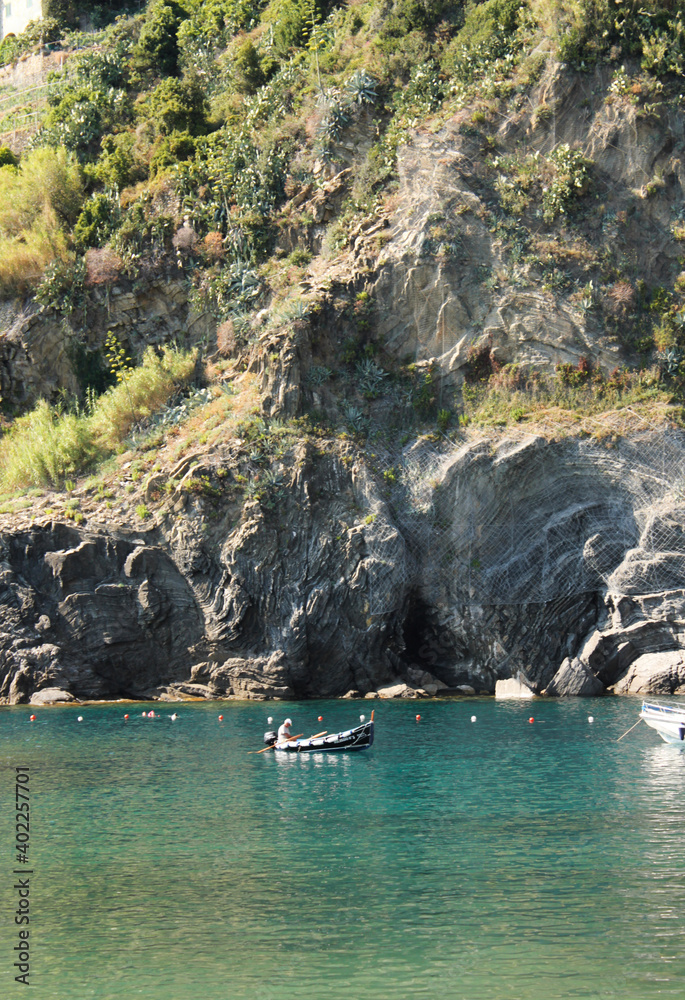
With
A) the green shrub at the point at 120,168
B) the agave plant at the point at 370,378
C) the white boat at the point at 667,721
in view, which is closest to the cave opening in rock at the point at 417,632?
the agave plant at the point at 370,378

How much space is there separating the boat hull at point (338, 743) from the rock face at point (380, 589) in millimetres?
12003

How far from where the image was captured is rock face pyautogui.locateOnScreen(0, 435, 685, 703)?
44.8 metres

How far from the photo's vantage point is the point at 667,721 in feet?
109

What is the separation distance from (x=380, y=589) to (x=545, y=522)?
26.9 feet

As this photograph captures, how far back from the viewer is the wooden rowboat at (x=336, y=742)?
3247 centimetres

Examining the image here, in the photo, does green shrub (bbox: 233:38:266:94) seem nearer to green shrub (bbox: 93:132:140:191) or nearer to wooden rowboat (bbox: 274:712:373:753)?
green shrub (bbox: 93:132:140:191)

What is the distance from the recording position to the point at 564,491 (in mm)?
45875

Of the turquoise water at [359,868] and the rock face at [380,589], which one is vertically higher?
the rock face at [380,589]

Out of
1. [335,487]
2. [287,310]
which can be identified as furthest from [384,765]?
[287,310]

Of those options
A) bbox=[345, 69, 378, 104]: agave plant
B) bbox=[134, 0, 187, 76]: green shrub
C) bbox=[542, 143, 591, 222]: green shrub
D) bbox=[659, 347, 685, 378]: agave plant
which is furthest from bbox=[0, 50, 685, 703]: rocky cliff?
bbox=[134, 0, 187, 76]: green shrub

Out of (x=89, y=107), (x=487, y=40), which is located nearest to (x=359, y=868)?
(x=487, y=40)

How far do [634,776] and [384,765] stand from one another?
24.3 feet

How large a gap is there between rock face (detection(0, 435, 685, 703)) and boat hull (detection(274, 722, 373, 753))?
39.4 ft

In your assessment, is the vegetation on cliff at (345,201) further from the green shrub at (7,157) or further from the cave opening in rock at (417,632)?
the cave opening in rock at (417,632)
